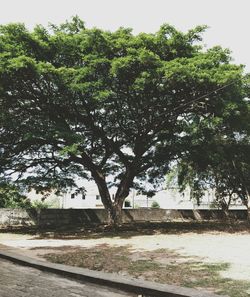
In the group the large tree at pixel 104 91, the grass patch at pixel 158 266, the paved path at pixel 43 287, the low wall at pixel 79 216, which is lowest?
the paved path at pixel 43 287

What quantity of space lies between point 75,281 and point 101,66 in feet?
36.3

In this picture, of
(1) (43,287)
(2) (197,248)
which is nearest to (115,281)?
(1) (43,287)

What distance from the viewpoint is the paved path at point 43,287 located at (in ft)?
20.8

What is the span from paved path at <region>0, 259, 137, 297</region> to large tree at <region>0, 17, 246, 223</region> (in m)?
7.53

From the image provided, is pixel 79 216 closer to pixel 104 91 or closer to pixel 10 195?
pixel 10 195

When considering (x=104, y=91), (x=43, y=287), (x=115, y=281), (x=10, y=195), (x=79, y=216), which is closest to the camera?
(x=43, y=287)

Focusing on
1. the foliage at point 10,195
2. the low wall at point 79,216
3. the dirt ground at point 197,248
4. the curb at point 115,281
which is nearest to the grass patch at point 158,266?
the dirt ground at point 197,248

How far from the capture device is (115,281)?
7.16m

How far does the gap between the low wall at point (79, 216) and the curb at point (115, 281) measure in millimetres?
14500

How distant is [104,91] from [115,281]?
1045cm

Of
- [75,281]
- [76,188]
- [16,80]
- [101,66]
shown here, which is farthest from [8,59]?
[75,281]

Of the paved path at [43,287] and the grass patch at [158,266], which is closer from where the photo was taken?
the paved path at [43,287]

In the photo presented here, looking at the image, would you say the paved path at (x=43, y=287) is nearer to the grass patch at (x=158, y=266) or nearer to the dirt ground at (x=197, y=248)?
the grass patch at (x=158, y=266)

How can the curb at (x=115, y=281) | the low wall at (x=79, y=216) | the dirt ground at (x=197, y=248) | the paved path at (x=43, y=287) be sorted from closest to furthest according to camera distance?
1. the curb at (x=115, y=281)
2. the paved path at (x=43, y=287)
3. the dirt ground at (x=197, y=248)
4. the low wall at (x=79, y=216)
